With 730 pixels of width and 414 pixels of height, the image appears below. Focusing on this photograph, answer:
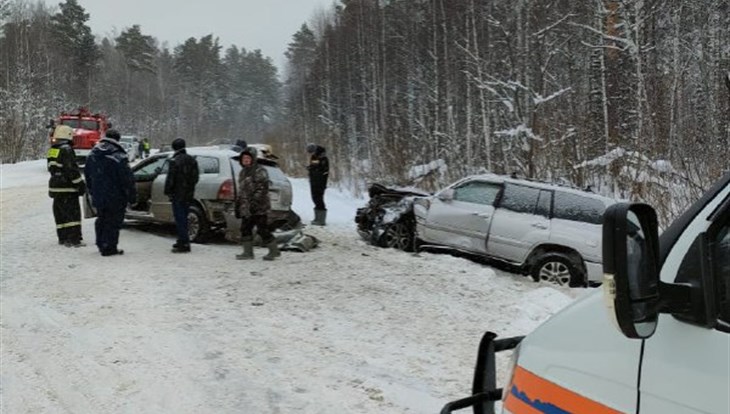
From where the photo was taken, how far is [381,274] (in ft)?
28.9

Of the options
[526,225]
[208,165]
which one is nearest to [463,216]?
[526,225]

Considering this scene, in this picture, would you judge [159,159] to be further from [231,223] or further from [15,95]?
[15,95]

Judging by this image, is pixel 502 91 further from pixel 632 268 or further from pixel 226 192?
pixel 632 268

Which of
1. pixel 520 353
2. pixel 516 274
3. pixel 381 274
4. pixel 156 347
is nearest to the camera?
pixel 520 353

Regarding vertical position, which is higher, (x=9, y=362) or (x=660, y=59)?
(x=660, y=59)

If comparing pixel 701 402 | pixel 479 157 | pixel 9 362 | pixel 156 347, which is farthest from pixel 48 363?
pixel 479 157

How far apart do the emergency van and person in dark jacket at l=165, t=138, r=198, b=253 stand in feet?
28.3

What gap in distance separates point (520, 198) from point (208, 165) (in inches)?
209

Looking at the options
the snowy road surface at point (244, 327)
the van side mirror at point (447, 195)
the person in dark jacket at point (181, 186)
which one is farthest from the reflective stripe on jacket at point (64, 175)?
the van side mirror at point (447, 195)

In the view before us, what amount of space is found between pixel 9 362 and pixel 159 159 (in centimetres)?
694

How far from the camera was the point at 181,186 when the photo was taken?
9734 millimetres

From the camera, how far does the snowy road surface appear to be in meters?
4.66

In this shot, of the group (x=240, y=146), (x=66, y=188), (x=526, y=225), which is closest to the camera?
(x=526, y=225)

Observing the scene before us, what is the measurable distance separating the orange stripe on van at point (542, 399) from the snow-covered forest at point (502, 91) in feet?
11.5
